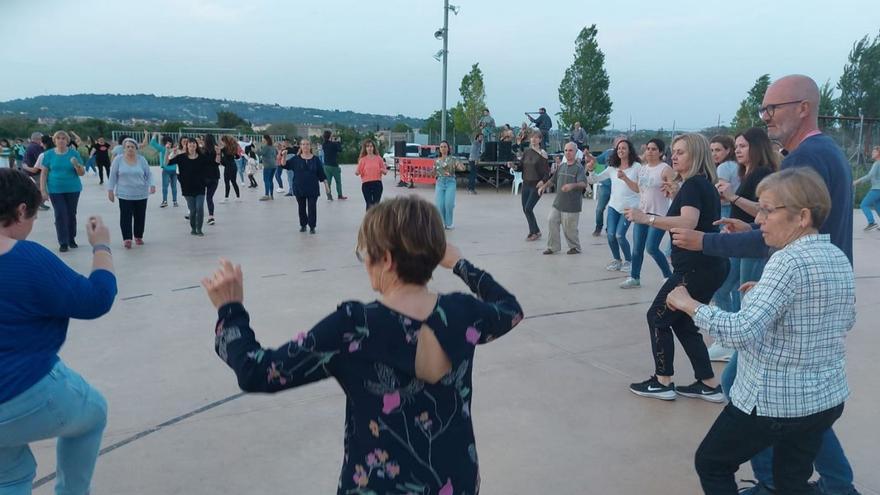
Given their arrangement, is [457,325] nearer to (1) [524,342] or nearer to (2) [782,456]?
(2) [782,456]

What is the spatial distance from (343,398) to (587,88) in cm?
4747

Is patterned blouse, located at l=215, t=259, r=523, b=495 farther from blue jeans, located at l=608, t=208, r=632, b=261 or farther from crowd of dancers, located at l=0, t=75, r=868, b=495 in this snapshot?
blue jeans, located at l=608, t=208, r=632, b=261

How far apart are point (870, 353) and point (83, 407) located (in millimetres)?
5674

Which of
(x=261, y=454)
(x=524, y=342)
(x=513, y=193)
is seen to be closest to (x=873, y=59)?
(x=513, y=193)

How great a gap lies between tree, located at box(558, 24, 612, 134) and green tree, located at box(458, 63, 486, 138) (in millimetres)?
6751

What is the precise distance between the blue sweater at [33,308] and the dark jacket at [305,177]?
8.83 m

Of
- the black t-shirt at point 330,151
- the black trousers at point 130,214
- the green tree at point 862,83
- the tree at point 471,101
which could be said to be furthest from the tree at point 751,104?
the black trousers at point 130,214

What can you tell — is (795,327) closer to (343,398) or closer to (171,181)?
(343,398)

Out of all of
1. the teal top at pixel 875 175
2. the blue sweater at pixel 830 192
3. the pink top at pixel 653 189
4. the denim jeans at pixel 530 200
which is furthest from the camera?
the teal top at pixel 875 175

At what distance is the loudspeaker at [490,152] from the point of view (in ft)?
66.8

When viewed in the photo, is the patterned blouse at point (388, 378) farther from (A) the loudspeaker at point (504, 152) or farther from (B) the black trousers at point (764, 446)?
(A) the loudspeaker at point (504, 152)

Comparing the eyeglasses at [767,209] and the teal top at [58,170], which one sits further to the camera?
the teal top at [58,170]

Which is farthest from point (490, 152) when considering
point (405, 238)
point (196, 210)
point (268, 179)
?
point (405, 238)

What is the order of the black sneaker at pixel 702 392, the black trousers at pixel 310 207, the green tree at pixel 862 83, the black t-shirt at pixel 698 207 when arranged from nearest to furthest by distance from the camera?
the black t-shirt at pixel 698 207, the black sneaker at pixel 702 392, the black trousers at pixel 310 207, the green tree at pixel 862 83
